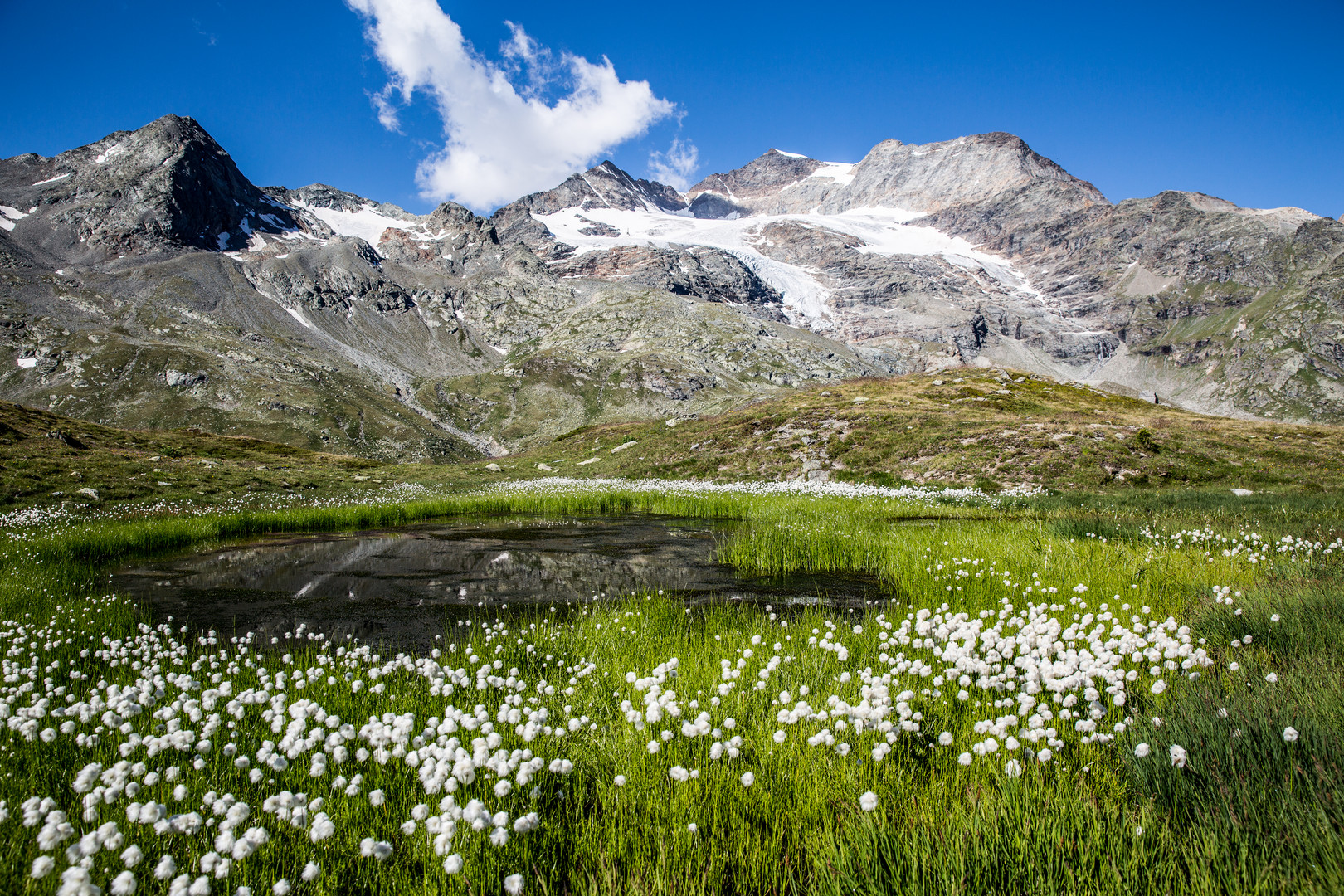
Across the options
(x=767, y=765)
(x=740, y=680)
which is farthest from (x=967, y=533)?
(x=767, y=765)

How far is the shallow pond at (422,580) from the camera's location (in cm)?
1010

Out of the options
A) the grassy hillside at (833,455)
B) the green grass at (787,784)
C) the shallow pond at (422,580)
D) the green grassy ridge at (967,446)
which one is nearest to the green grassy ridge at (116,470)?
the grassy hillside at (833,455)

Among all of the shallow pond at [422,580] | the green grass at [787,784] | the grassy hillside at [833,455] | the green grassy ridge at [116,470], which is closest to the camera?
the green grass at [787,784]

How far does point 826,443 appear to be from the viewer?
39.0 meters

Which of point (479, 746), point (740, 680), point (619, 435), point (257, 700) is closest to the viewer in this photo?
Result: point (479, 746)

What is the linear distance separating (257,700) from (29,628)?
604 centimetres

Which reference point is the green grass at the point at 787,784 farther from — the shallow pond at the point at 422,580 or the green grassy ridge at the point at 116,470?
the green grassy ridge at the point at 116,470

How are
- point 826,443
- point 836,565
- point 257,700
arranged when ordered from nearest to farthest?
1. point 257,700
2. point 836,565
3. point 826,443

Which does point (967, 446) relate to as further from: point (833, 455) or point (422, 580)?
point (422, 580)

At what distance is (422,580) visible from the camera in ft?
43.6

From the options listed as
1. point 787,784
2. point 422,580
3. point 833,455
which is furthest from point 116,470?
point 833,455

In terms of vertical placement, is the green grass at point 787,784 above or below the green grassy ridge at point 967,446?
below

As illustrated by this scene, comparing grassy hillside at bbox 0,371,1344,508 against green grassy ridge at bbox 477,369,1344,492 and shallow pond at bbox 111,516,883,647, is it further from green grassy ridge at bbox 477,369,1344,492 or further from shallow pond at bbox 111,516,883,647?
shallow pond at bbox 111,516,883,647

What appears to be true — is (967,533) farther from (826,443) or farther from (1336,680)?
(826,443)
